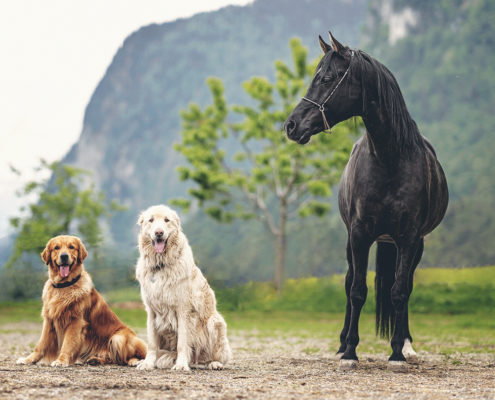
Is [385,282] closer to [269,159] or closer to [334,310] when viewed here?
[334,310]

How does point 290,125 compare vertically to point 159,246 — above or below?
above

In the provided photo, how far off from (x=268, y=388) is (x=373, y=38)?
67.6 m

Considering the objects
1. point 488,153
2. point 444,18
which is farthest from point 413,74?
point 488,153

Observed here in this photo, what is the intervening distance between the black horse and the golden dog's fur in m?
2.82

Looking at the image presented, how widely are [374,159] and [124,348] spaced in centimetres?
388

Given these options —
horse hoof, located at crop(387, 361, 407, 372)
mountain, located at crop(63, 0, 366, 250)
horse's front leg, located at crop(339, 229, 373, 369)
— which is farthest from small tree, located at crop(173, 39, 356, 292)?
mountain, located at crop(63, 0, 366, 250)

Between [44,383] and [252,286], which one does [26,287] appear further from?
A: [44,383]

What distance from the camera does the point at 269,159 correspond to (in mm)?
29406

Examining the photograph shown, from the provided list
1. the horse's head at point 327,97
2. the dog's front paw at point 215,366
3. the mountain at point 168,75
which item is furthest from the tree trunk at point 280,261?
the mountain at point 168,75

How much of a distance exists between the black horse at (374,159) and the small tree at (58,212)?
27098mm

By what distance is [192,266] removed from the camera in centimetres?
745

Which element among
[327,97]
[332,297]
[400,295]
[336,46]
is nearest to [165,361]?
[400,295]

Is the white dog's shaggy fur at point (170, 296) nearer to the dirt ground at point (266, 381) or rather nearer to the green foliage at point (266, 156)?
the dirt ground at point (266, 381)

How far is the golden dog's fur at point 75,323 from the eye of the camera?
24.9ft
